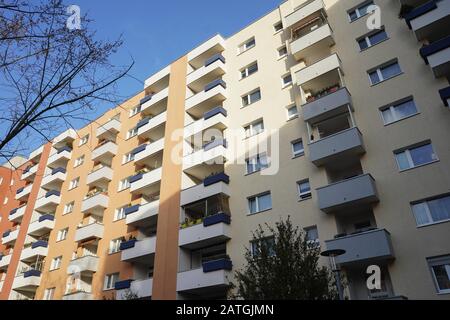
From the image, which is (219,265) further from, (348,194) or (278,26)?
(278,26)

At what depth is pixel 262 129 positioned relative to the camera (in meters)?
23.6

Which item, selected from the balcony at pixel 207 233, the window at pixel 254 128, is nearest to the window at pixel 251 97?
the window at pixel 254 128

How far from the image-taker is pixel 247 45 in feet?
95.5

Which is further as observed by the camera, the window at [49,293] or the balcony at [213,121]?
the window at [49,293]

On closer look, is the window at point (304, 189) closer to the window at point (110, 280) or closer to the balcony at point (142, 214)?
the balcony at point (142, 214)

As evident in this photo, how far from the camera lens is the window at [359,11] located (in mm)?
22891

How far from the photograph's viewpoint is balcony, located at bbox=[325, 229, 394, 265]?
1524 centimetres

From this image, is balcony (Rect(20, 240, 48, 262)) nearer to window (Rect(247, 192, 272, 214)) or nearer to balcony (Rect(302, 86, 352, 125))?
window (Rect(247, 192, 272, 214))

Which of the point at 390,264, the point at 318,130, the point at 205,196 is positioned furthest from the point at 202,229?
the point at 390,264

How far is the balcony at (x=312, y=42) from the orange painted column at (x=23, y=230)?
2685 cm

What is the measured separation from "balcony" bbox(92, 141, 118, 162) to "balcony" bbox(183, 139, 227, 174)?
10.2 metres

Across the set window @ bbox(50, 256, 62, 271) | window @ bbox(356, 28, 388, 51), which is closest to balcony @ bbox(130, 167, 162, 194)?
window @ bbox(50, 256, 62, 271)

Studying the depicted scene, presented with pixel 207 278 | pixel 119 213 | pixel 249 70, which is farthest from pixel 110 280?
pixel 249 70
